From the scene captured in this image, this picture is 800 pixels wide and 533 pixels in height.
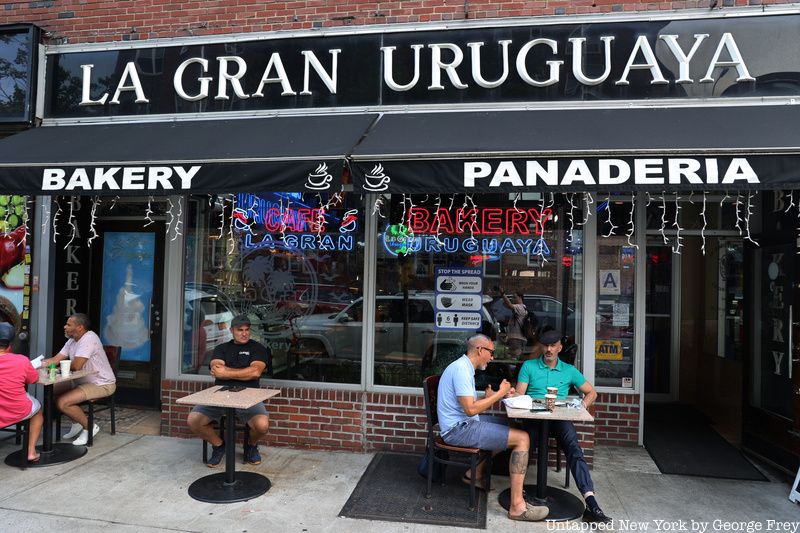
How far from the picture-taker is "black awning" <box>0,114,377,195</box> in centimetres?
438

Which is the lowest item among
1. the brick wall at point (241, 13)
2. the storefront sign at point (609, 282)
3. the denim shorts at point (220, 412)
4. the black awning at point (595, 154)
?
the denim shorts at point (220, 412)

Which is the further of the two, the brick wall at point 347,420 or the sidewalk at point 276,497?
the brick wall at point 347,420

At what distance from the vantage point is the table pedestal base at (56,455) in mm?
4914

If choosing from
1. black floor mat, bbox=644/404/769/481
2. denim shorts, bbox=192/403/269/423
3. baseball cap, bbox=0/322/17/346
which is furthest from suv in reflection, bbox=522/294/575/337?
baseball cap, bbox=0/322/17/346

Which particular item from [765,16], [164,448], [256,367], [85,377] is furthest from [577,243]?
[85,377]

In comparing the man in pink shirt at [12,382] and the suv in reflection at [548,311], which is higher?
the suv in reflection at [548,311]

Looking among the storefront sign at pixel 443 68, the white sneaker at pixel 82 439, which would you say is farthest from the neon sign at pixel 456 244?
the white sneaker at pixel 82 439

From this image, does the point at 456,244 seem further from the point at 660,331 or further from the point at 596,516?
the point at 660,331

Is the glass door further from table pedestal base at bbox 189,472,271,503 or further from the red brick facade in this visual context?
table pedestal base at bbox 189,472,271,503

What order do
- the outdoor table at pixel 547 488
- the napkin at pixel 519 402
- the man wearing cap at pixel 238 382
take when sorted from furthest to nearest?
the man wearing cap at pixel 238 382, the napkin at pixel 519 402, the outdoor table at pixel 547 488

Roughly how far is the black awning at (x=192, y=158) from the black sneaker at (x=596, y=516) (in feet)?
10.2

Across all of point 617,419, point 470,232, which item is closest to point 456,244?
point 470,232

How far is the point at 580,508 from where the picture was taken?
417cm

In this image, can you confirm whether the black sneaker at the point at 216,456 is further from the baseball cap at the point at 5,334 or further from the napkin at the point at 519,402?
the napkin at the point at 519,402
